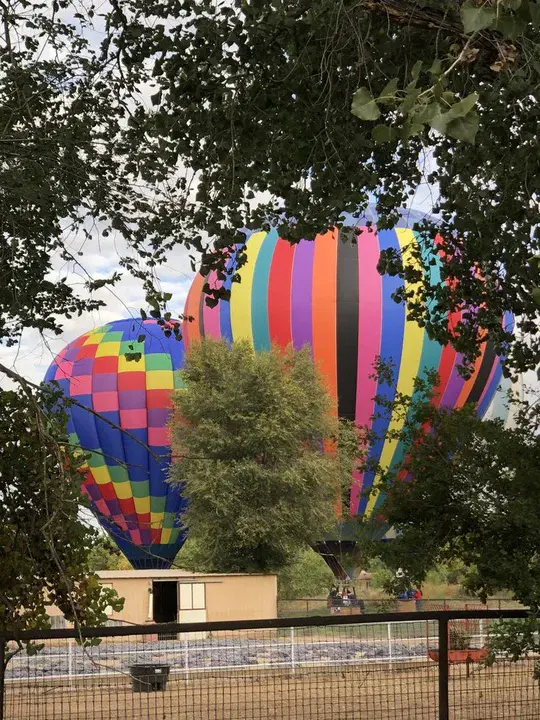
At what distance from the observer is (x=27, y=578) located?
5586 millimetres

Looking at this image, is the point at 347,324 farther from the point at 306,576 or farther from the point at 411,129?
the point at 411,129

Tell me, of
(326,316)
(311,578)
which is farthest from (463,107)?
(311,578)

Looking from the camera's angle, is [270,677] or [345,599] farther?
[345,599]

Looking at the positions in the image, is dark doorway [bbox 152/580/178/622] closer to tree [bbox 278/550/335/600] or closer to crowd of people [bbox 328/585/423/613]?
crowd of people [bbox 328/585/423/613]

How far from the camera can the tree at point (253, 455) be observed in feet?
102

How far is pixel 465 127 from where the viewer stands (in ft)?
5.82

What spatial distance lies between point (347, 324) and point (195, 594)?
13.7m

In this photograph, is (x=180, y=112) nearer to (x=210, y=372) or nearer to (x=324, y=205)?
(x=324, y=205)

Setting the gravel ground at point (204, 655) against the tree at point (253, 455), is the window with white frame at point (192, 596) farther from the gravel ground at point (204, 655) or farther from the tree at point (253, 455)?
the tree at point (253, 455)

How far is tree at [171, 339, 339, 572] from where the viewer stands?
31219 mm

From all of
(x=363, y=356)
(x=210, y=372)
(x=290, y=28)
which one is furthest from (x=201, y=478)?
(x=290, y=28)

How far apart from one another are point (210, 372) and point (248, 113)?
92.0 feet

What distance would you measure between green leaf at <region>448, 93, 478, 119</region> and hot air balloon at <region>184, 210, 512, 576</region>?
3150cm

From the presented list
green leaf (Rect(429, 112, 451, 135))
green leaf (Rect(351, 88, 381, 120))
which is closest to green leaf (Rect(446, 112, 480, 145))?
green leaf (Rect(429, 112, 451, 135))
